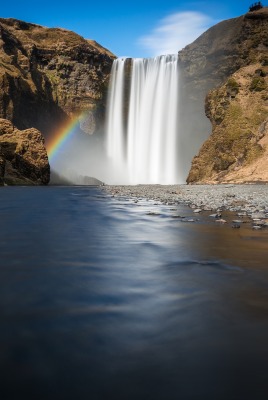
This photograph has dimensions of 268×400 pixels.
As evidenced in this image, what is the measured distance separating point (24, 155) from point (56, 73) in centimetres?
5569

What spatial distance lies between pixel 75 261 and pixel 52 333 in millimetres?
3718

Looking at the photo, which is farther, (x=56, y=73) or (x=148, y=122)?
(x=56, y=73)

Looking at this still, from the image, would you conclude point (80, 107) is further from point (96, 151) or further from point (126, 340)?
point (126, 340)

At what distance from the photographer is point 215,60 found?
2940 inches

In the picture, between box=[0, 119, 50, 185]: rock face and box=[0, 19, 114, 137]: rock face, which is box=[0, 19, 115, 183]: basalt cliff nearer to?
box=[0, 19, 114, 137]: rock face

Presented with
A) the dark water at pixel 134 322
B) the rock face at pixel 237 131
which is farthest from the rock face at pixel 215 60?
the dark water at pixel 134 322

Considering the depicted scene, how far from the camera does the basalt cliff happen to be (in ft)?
323

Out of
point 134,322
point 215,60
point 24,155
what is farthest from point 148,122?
point 134,322

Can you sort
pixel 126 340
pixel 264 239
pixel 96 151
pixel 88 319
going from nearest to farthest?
pixel 126 340, pixel 88 319, pixel 264 239, pixel 96 151

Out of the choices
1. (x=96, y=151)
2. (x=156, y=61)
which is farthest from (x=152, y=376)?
(x=96, y=151)

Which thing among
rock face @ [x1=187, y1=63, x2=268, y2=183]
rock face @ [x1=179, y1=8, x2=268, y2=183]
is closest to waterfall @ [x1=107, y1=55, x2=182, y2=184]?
rock face @ [x1=179, y1=8, x2=268, y2=183]

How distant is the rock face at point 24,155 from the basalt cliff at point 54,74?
31.0 m

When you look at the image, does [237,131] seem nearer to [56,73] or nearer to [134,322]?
[134,322]

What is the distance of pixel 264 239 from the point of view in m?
9.84
